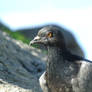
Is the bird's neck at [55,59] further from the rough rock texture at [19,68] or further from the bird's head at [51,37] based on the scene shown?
the rough rock texture at [19,68]

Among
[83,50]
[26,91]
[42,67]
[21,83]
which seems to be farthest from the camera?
[83,50]

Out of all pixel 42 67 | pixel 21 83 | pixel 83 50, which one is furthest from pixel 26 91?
pixel 83 50

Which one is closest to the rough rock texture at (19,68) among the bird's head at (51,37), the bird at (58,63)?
the bird at (58,63)

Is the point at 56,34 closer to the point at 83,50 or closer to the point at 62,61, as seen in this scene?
the point at 62,61

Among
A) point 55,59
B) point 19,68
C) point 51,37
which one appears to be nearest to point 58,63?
point 55,59

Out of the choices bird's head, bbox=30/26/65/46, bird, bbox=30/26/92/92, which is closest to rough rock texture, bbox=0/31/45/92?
bird, bbox=30/26/92/92

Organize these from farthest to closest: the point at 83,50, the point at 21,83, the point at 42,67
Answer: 1. the point at 83,50
2. the point at 42,67
3. the point at 21,83
